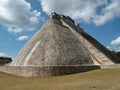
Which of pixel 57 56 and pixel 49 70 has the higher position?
pixel 57 56

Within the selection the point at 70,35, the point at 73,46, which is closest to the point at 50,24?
the point at 70,35

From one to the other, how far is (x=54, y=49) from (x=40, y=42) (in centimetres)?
249

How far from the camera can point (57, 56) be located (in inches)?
917

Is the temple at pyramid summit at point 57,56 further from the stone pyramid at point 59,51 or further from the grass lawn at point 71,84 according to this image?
the grass lawn at point 71,84

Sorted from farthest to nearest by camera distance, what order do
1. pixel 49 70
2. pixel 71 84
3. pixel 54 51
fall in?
pixel 54 51 < pixel 49 70 < pixel 71 84

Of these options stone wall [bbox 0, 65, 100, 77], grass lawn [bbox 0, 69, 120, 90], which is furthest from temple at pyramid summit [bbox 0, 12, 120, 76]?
grass lawn [bbox 0, 69, 120, 90]

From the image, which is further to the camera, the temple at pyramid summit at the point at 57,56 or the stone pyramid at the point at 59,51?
the stone pyramid at the point at 59,51

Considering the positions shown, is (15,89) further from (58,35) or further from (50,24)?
(50,24)

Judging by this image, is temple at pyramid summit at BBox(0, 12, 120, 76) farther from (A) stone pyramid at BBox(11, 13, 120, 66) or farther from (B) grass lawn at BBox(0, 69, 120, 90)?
(B) grass lawn at BBox(0, 69, 120, 90)

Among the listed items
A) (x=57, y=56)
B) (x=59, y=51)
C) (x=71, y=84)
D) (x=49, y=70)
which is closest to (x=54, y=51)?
(x=59, y=51)

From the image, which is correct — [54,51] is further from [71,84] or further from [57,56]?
[71,84]

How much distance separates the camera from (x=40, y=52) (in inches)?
944

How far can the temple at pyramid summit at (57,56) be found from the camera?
2019 cm

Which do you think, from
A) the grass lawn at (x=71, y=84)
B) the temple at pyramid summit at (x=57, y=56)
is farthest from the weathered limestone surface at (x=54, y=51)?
the grass lawn at (x=71, y=84)
